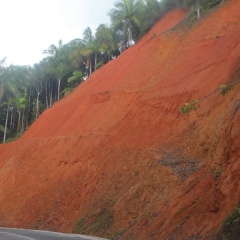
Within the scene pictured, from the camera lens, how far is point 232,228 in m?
9.80

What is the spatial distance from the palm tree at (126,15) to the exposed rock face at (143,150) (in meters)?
6.06

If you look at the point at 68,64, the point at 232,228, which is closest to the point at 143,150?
the point at 232,228

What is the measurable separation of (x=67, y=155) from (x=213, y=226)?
1624cm

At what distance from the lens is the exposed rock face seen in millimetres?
14094

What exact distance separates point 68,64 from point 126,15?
1157 cm

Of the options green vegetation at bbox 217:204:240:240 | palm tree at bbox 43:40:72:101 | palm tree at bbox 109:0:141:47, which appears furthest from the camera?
palm tree at bbox 43:40:72:101

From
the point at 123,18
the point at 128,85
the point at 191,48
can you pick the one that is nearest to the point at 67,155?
the point at 128,85

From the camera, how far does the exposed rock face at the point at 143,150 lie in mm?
14094

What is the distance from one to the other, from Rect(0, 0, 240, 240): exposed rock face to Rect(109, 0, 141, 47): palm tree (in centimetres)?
606

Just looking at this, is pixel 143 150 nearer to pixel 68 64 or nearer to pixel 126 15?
pixel 126 15

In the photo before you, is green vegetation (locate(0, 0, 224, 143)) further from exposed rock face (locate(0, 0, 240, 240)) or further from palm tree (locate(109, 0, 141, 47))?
exposed rock face (locate(0, 0, 240, 240))

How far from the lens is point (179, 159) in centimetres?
1914

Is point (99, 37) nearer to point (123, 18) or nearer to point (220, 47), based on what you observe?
point (123, 18)

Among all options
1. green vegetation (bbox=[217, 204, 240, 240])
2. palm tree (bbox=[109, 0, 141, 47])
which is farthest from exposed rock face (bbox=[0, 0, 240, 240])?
palm tree (bbox=[109, 0, 141, 47])
